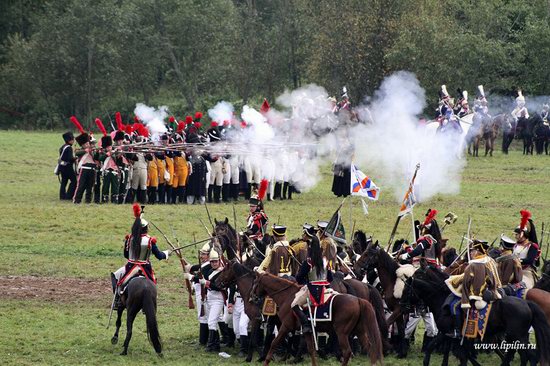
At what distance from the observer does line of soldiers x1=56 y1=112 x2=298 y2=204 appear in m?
32.7

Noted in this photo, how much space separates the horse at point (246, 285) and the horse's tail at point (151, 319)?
1.14 m

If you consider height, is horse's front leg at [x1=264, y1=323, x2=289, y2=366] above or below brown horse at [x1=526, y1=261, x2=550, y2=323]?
below

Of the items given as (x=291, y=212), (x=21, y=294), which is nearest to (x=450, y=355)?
(x=21, y=294)

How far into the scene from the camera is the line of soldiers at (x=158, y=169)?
3269 cm

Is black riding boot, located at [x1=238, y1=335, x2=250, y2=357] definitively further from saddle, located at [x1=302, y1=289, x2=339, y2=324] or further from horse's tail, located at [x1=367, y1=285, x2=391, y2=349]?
horse's tail, located at [x1=367, y1=285, x2=391, y2=349]

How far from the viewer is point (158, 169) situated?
32938mm

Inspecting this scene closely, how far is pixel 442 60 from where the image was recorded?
51.8 metres

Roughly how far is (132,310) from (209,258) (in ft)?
5.48

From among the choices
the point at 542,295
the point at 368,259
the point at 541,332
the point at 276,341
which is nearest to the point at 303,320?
the point at 276,341

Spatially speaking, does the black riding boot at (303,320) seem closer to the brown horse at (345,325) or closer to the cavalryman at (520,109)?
the brown horse at (345,325)

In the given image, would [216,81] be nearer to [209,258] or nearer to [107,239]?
[107,239]

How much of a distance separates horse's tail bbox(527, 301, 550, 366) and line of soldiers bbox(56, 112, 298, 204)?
15925 millimetres

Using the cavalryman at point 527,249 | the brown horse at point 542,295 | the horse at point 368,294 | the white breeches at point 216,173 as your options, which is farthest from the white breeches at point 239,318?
the white breeches at point 216,173

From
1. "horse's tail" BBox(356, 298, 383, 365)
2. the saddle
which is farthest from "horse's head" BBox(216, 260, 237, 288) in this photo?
"horse's tail" BBox(356, 298, 383, 365)
